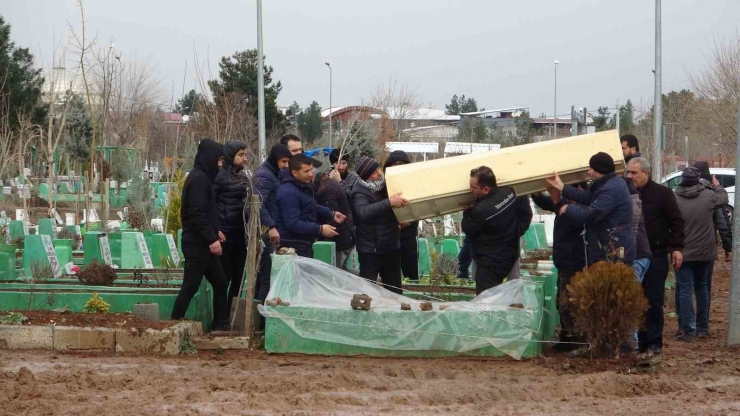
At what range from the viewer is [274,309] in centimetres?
913

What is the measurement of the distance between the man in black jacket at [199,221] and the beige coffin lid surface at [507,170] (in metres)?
1.72

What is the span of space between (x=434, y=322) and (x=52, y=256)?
245 inches

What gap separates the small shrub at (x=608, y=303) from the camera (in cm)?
839

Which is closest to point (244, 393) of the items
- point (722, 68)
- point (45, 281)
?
point (45, 281)

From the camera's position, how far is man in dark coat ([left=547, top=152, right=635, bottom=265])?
865 cm

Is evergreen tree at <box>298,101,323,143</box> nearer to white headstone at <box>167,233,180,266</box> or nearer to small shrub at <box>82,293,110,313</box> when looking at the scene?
→ white headstone at <box>167,233,180,266</box>

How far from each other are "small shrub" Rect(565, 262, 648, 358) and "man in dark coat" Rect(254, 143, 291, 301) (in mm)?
3166

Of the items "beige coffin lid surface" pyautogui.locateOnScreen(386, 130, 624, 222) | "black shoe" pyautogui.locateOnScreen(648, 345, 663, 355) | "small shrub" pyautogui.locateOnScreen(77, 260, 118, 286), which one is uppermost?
"beige coffin lid surface" pyautogui.locateOnScreen(386, 130, 624, 222)

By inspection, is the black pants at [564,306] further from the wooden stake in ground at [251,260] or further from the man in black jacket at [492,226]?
the wooden stake in ground at [251,260]

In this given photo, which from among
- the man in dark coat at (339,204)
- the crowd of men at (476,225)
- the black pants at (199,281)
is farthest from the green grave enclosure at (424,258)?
the black pants at (199,281)

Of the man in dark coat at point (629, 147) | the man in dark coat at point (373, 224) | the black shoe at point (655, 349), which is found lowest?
the black shoe at point (655, 349)

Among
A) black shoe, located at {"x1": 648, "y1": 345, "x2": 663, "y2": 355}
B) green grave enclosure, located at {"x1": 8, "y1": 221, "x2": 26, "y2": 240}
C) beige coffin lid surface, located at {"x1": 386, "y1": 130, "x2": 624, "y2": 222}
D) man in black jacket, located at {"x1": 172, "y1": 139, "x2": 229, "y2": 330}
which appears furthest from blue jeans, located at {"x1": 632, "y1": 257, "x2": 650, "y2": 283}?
green grave enclosure, located at {"x1": 8, "y1": 221, "x2": 26, "y2": 240}

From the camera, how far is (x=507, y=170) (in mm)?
9250

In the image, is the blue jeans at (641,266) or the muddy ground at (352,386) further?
the blue jeans at (641,266)
